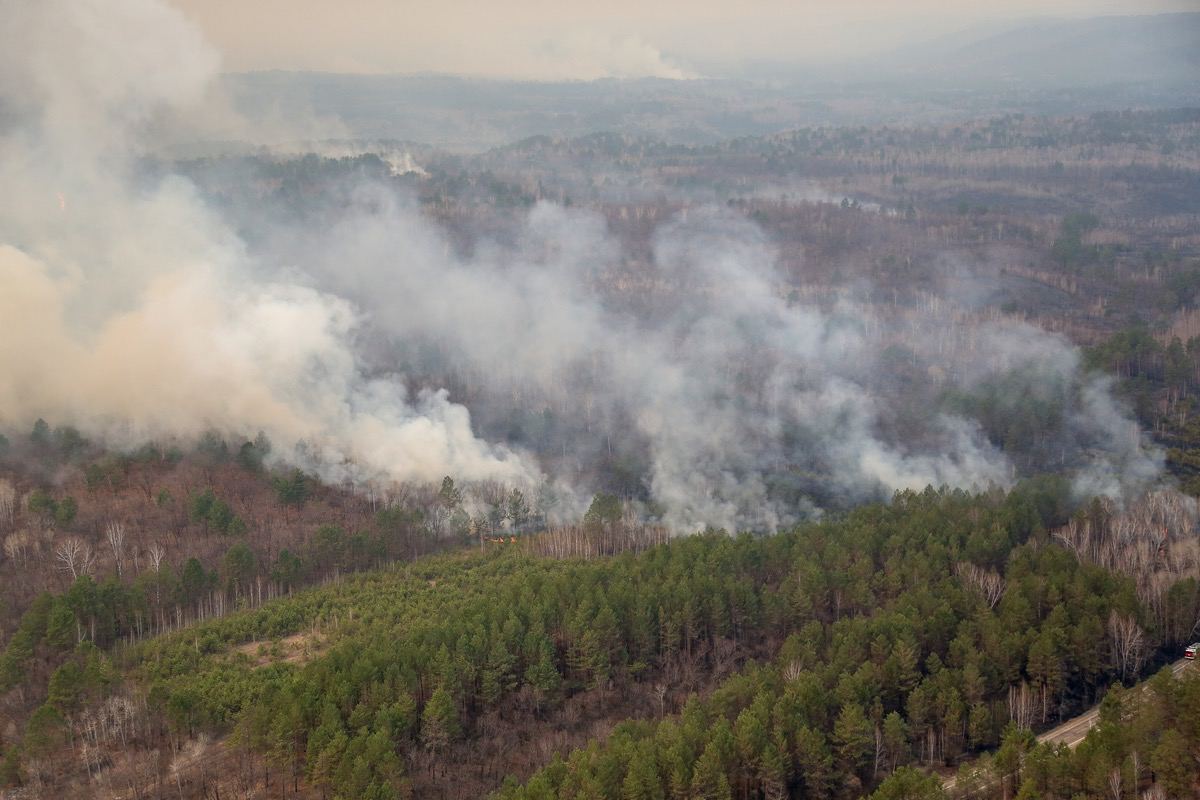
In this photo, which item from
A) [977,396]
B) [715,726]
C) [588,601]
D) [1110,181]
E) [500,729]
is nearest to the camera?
[715,726]

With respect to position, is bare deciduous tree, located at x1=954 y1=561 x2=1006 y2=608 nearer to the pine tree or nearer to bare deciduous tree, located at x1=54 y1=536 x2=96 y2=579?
the pine tree

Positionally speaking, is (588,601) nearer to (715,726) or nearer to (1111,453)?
(715,726)

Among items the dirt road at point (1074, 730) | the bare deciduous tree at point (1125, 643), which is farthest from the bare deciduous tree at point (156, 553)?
the bare deciduous tree at point (1125, 643)

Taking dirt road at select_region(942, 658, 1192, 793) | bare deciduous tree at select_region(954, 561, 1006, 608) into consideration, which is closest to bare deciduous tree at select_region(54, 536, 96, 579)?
bare deciduous tree at select_region(954, 561, 1006, 608)

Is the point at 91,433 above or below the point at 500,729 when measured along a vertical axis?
above

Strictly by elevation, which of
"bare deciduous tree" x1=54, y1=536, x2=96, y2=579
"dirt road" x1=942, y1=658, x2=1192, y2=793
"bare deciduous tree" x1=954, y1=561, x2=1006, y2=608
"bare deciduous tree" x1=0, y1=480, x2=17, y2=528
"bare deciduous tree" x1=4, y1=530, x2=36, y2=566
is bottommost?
"dirt road" x1=942, y1=658, x2=1192, y2=793

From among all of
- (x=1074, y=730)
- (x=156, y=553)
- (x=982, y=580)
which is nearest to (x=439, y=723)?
(x=1074, y=730)

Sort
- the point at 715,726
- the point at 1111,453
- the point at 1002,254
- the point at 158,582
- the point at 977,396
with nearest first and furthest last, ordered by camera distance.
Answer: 1. the point at 715,726
2. the point at 158,582
3. the point at 1111,453
4. the point at 977,396
5. the point at 1002,254

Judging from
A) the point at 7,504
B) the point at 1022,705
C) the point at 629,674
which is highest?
the point at 7,504

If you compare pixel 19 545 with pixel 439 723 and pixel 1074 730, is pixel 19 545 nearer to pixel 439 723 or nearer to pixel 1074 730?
pixel 439 723

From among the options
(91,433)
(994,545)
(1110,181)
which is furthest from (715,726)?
(1110,181)

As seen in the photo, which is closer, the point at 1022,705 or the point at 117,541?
the point at 1022,705
